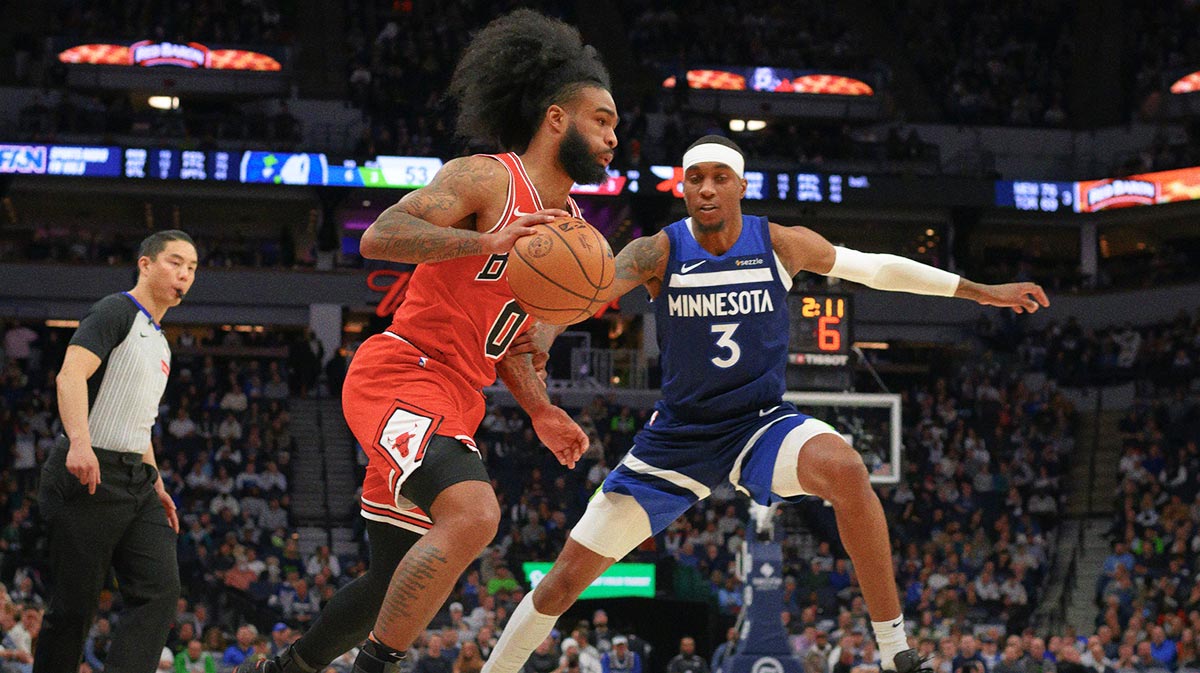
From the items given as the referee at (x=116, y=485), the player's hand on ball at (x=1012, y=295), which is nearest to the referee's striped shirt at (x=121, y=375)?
the referee at (x=116, y=485)

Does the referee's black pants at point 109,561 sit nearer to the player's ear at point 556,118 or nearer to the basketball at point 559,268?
the basketball at point 559,268

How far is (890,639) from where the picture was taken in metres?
5.00

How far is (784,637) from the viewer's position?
46.9 feet

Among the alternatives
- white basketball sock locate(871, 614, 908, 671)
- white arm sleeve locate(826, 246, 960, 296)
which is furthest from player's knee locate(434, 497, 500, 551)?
white arm sleeve locate(826, 246, 960, 296)

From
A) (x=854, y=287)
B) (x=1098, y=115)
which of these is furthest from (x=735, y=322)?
(x=1098, y=115)

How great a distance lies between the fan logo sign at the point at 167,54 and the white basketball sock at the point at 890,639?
27.5m

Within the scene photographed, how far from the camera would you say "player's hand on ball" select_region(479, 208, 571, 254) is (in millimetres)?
4227

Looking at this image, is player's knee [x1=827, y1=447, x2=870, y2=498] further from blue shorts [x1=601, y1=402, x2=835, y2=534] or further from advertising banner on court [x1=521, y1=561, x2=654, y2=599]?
advertising banner on court [x1=521, y1=561, x2=654, y2=599]

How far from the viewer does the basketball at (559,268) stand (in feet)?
14.5

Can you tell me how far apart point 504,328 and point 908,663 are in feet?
6.18

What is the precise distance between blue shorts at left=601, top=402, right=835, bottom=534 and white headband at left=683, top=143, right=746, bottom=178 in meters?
1.05

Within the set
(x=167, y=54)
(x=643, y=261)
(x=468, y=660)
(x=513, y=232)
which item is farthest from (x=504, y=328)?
(x=167, y=54)

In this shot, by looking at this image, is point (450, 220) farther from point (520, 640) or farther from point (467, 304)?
point (520, 640)

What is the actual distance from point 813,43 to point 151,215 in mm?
16207
